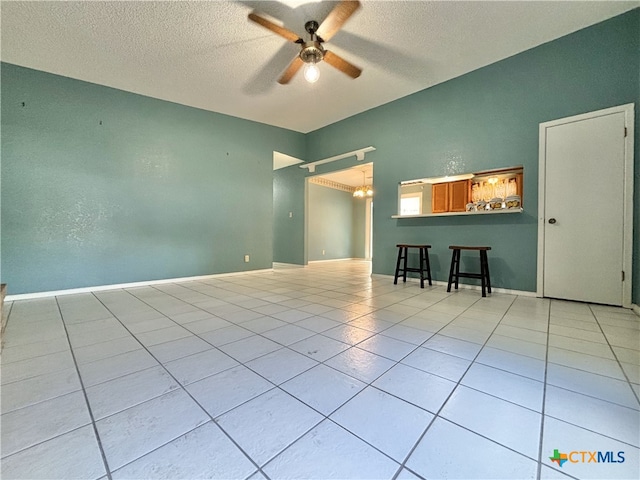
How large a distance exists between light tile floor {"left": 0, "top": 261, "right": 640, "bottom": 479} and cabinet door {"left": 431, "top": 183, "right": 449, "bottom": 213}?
2678 millimetres

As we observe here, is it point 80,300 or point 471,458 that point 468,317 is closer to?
point 471,458

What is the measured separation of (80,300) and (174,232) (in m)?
1.59

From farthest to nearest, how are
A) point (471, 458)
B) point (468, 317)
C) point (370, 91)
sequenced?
point (370, 91) → point (468, 317) → point (471, 458)

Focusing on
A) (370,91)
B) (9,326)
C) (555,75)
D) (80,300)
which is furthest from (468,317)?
(80,300)

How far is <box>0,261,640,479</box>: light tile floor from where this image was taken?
2.84 feet

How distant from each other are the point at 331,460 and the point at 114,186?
15.1 feet

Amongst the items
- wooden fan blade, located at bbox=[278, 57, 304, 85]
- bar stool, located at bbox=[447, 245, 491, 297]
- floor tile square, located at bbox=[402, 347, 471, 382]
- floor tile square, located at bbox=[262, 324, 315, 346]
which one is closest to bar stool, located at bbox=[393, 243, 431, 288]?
bar stool, located at bbox=[447, 245, 491, 297]

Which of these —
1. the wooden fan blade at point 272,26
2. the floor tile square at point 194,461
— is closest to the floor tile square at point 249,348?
the floor tile square at point 194,461

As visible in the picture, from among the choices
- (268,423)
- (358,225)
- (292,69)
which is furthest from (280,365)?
(358,225)

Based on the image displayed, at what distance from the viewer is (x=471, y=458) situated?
34.4 inches

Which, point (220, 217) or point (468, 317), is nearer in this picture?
point (468, 317)

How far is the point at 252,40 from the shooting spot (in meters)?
2.97

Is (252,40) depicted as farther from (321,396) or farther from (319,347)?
(321,396)
